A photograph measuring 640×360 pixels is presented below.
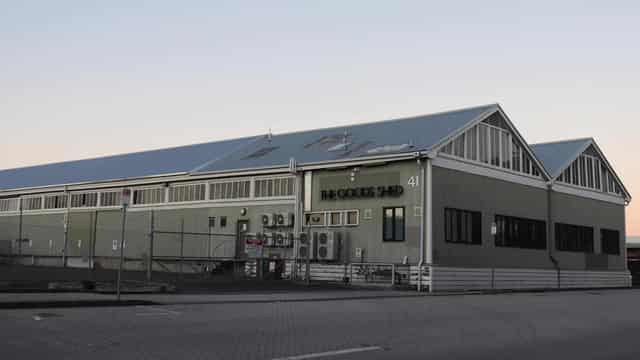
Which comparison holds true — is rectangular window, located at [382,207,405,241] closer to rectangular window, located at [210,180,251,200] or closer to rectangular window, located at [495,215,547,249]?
rectangular window, located at [495,215,547,249]

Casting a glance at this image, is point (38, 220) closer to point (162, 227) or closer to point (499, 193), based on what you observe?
point (162, 227)

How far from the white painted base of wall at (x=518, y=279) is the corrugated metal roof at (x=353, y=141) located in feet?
19.2

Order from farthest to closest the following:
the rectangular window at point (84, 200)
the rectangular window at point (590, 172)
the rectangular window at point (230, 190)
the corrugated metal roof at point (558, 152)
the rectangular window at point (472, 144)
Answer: the rectangular window at point (84, 200) → the rectangular window at point (590, 172) → the corrugated metal roof at point (558, 152) → the rectangular window at point (230, 190) → the rectangular window at point (472, 144)

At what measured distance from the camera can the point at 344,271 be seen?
36094 millimetres

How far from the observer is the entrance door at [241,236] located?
129 ft

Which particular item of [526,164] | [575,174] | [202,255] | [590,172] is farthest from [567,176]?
[202,255]

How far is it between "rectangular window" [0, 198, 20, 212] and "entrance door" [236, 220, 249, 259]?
21332mm

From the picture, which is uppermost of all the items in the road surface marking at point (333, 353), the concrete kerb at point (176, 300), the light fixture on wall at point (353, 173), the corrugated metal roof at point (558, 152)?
the corrugated metal roof at point (558, 152)

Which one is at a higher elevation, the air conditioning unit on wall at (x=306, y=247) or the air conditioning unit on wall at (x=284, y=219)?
the air conditioning unit on wall at (x=284, y=219)

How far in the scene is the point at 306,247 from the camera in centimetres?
3691

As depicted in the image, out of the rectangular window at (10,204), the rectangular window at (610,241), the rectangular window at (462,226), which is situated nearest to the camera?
the rectangular window at (462,226)

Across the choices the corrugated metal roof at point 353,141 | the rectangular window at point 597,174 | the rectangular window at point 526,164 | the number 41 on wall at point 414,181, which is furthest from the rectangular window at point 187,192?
the rectangular window at point 597,174

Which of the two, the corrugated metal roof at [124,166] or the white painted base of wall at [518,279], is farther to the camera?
the corrugated metal roof at [124,166]

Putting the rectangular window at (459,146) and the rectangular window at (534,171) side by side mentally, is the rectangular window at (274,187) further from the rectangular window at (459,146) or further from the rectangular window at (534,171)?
the rectangular window at (534,171)
